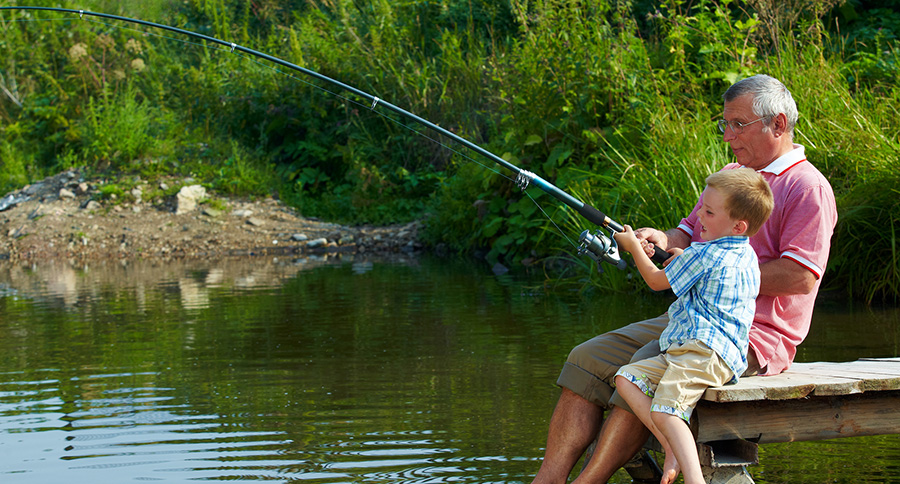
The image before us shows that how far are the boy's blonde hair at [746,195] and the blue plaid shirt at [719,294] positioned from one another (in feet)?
0.25

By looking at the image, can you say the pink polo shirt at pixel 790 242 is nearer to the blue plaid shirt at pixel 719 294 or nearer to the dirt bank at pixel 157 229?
the blue plaid shirt at pixel 719 294

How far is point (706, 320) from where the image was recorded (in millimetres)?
2645

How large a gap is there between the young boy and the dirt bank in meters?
10.7

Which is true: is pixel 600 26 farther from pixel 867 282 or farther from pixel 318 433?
pixel 318 433

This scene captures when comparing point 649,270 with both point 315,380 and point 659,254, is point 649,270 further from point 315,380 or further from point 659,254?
point 315,380

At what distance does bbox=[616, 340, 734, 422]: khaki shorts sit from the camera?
2549 mm

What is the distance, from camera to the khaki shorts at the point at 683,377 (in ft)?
8.36

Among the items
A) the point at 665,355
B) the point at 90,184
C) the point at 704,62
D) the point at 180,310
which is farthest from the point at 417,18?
the point at 665,355

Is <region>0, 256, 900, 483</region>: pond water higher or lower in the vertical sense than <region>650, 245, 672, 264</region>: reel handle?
lower

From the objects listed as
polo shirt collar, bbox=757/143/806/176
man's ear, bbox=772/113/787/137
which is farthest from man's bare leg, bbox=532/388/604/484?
man's ear, bbox=772/113/787/137

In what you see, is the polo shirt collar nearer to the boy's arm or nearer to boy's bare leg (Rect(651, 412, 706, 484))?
the boy's arm

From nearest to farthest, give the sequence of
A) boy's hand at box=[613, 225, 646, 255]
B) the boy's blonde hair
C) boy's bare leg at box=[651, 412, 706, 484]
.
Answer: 1. boy's bare leg at box=[651, 412, 706, 484]
2. the boy's blonde hair
3. boy's hand at box=[613, 225, 646, 255]

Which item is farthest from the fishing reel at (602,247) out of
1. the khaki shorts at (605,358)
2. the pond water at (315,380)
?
the pond water at (315,380)

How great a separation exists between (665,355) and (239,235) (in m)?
11.4
